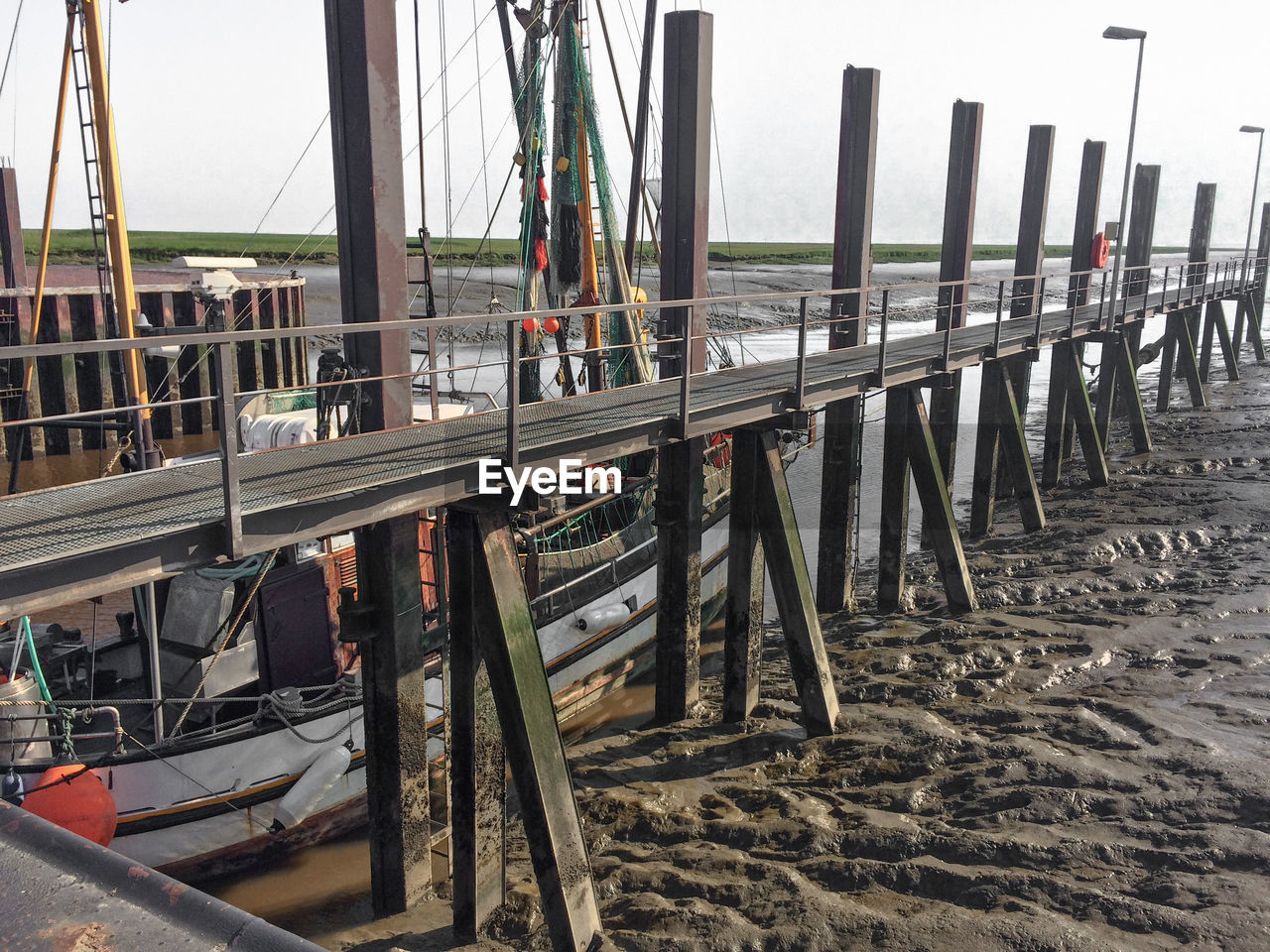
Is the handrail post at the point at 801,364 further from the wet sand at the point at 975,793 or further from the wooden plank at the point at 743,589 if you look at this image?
the wet sand at the point at 975,793

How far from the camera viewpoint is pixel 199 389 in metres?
24.3

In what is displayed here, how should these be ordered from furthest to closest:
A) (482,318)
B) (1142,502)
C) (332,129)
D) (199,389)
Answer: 1. (199,389)
2. (1142,502)
3. (332,129)
4. (482,318)

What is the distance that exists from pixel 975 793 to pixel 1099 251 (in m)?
14.0

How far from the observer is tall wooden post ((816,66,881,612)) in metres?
10.8

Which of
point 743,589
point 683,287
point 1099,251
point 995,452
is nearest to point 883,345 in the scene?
point 683,287

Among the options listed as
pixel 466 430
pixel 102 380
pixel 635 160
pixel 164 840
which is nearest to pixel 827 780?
pixel 466 430

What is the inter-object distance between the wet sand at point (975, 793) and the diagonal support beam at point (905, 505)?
0.37 metres

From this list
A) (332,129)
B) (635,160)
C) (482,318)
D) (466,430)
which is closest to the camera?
(482,318)

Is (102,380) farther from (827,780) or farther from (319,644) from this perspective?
(827,780)

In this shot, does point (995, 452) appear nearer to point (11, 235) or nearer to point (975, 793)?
point (975, 793)

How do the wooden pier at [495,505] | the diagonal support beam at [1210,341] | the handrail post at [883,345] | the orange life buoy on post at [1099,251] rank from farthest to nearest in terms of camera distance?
the diagonal support beam at [1210,341] < the orange life buoy on post at [1099,251] < the handrail post at [883,345] < the wooden pier at [495,505]

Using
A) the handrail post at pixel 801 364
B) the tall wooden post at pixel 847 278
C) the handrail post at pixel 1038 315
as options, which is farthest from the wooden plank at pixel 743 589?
the handrail post at pixel 1038 315

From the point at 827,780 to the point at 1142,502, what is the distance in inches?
392

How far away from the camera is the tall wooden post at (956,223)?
42.7ft
